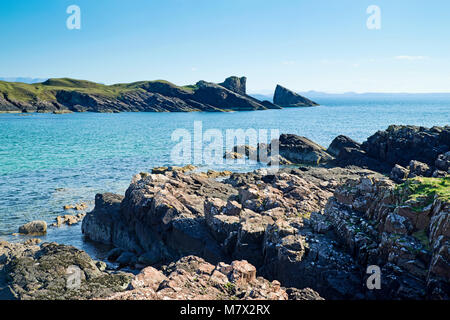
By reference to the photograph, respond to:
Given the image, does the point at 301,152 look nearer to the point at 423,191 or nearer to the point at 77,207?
the point at 77,207

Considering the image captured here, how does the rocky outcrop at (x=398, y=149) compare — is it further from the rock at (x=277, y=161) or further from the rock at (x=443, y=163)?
the rock at (x=277, y=161)

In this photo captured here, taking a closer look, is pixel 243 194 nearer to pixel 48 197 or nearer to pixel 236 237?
pixel 236 237

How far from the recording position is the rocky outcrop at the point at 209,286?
38.3ft

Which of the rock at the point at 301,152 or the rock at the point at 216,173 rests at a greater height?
the rock at the point at 301,152

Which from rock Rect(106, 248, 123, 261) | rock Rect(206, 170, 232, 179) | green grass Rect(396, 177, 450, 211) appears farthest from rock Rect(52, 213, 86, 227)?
green grass Rect(396, 177, 450, 211)

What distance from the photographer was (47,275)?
1612 centimetres

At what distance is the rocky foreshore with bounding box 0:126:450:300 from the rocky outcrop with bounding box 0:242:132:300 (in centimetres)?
5

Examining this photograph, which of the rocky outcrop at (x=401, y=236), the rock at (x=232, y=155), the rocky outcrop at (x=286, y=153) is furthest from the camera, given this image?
the rock at (x=232, y=155)

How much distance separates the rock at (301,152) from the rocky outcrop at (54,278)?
162 feet

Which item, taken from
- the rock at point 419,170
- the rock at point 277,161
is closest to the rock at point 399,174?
the rock at point 419,170

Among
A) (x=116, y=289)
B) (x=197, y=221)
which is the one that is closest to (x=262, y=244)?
(x=197, y=221)

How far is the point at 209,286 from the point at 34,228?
71.6ft

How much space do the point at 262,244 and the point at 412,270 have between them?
7.33 meters

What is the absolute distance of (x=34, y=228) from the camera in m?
28.7
